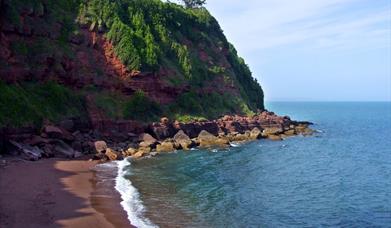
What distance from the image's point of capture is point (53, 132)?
49.1 metres

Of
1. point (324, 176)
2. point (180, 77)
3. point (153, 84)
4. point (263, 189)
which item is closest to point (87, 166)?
point (263, 189)

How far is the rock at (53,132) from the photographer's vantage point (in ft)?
160

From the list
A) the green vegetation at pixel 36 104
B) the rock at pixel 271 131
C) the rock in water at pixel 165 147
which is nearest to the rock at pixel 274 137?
the rock at pixel 271 131

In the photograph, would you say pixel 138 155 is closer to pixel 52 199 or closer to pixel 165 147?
pixel 165 147

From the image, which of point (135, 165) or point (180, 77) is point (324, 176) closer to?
point (135, 165)

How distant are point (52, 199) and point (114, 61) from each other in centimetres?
4364

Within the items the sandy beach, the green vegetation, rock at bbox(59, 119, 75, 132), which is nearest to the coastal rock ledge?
rock at bbox(59, 119, 75, 132)

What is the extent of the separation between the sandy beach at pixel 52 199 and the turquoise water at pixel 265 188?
9.50 feet

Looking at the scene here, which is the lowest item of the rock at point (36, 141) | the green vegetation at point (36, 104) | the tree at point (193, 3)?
the rock at point (36, 141)

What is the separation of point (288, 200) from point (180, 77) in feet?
163

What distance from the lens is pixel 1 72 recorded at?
5188cm

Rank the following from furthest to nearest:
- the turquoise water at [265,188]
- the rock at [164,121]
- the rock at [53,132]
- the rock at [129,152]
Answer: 1. the rock at [164,121]
2. the rock at [129,152]
3. the rock at [53,132]
4. the turquoise water at [265,188]

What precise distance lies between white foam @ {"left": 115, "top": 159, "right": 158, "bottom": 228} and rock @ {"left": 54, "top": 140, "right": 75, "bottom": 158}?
321 inches

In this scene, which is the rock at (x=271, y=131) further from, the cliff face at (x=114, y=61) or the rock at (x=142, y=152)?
the rock at (x=142, y=152)
